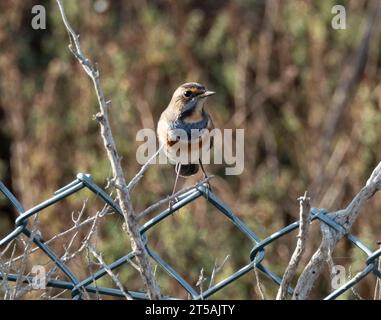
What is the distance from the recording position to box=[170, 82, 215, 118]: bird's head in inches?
174

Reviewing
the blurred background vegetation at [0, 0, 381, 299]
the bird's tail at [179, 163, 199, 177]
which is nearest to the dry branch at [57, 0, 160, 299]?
the bird's tail at [179, 163, 199, 177]

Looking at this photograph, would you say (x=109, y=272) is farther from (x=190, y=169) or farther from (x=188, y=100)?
(x=188, y=100)

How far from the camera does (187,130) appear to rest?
431cm

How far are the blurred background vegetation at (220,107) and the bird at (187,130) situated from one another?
163 cm

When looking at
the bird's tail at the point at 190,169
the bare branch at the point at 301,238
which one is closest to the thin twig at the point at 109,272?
the bare branch at the point at 301,238

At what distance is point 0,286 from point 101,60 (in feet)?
13.4

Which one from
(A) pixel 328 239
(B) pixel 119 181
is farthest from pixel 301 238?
→ (B) pixel 119 181

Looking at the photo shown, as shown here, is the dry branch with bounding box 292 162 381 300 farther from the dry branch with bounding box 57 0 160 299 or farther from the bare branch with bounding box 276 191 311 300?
the dry branch with bounding box 57 0 160 299

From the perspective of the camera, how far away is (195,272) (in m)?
5.89

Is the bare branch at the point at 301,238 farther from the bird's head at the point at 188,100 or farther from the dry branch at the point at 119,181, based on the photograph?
the bird's head at the point at 188,100

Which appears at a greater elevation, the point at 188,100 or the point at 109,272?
the point at 188,100

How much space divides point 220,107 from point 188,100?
2.46m

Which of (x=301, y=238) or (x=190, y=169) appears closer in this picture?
(x=301, y=238)
